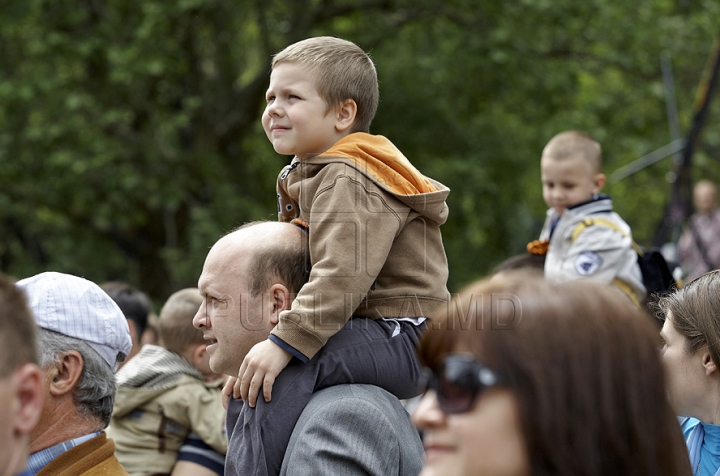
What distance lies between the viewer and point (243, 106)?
34.9 feet

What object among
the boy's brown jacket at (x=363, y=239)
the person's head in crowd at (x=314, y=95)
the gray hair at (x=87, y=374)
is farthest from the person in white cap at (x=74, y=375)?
the person's head in crowd at (x=314, y=95)

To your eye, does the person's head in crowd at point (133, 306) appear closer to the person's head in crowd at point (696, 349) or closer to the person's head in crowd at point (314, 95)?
the person's head in crowd at point (314, 95)

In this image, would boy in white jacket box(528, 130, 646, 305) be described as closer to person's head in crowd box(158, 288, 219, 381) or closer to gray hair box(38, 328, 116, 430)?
person's head in crowd box(158, 288, 219, 381)

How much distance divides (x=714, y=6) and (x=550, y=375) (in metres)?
10.7

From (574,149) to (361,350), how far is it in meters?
3.11

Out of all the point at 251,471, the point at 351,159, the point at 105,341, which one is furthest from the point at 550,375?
the point at 105,341

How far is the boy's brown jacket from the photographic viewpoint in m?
2.34

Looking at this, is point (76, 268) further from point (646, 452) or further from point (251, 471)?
point (646, 452)

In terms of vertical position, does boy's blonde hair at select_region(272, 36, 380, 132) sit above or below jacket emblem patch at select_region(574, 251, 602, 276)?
above

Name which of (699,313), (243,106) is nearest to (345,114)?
(699,313)

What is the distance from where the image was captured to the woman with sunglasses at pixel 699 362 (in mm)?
2531

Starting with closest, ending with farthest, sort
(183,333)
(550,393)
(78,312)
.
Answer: (550,393)
(78,312)
(183,333)

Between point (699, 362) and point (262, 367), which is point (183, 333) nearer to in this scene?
point (262, 367)

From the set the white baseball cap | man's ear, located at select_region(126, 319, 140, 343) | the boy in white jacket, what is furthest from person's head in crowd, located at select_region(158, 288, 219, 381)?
the boy in white jacket
